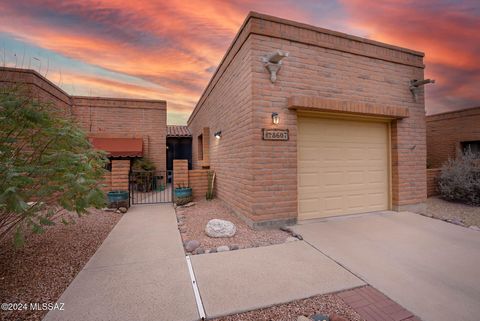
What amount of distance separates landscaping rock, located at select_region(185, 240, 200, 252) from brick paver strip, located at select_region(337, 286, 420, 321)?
7.81ft

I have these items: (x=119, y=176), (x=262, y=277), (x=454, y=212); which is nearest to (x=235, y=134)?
(x=262, y=277)

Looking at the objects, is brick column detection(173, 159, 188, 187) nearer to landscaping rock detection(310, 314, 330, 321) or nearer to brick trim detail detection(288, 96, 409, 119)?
brick trim detail detection(288, 96, 409, 119)

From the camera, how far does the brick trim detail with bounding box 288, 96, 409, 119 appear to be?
4.82 meters

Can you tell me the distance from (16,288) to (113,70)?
773 cm

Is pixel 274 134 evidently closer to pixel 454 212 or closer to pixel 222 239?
pixel 222 239

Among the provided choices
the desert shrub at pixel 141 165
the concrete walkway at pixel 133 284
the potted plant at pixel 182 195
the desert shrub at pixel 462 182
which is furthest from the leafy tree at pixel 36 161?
the desert shrub at pixel 462 182

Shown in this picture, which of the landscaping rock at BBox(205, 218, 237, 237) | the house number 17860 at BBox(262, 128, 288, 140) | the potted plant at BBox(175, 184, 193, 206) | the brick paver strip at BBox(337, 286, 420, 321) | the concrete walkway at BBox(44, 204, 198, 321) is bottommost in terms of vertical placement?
the brick paver strip at BBox(337, 286, 420, 321)

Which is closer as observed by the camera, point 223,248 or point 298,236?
point 223,248

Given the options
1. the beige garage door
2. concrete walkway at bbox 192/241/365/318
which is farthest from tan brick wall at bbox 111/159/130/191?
the beige garage door

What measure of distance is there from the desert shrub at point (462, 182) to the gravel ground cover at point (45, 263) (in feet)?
36.2

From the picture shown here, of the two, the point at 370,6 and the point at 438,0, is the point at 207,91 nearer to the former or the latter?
the point at 370,6

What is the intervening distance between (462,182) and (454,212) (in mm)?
1808

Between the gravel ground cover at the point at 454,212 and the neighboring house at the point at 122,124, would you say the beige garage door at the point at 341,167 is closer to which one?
the gravel ground cover at the point at 454,212

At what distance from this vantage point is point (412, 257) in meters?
3.37
